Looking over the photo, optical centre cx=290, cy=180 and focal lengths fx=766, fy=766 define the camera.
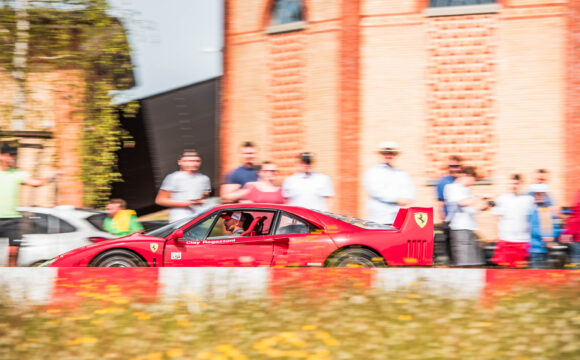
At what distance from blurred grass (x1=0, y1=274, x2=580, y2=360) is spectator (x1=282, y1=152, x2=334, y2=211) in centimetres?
315

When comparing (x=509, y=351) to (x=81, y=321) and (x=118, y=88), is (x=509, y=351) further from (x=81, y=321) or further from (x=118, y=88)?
(x=118, y=88)

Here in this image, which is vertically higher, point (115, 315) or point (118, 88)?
point (118, 88)

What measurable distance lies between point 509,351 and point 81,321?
323 cm

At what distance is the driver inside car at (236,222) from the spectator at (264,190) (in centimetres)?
64

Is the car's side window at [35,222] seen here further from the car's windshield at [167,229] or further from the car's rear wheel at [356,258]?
the car's rear wheel at [356,258]

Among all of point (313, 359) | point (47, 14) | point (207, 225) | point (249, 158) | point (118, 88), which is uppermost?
point (47, 14)

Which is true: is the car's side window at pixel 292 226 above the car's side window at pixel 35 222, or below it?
above

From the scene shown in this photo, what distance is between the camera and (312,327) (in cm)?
581

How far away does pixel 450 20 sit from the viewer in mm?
14445

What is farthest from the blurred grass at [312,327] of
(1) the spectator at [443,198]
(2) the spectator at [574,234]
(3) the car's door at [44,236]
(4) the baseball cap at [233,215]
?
(3) the car's door at [44,236]

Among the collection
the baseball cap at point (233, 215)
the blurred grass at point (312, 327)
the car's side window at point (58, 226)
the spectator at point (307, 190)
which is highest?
the spectator at point (307, 190)

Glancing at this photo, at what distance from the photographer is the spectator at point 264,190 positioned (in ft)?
30.9

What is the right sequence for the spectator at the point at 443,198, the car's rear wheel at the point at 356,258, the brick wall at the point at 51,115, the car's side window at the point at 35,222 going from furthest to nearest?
the car's side window at the point at 35,222 → the brick wall at the point at 51,115 → the spectator at the point at 443,198 → the car's rear wheel at the point at 356,258

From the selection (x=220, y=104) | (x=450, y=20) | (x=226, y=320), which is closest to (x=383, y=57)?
(x=450, y=20)
